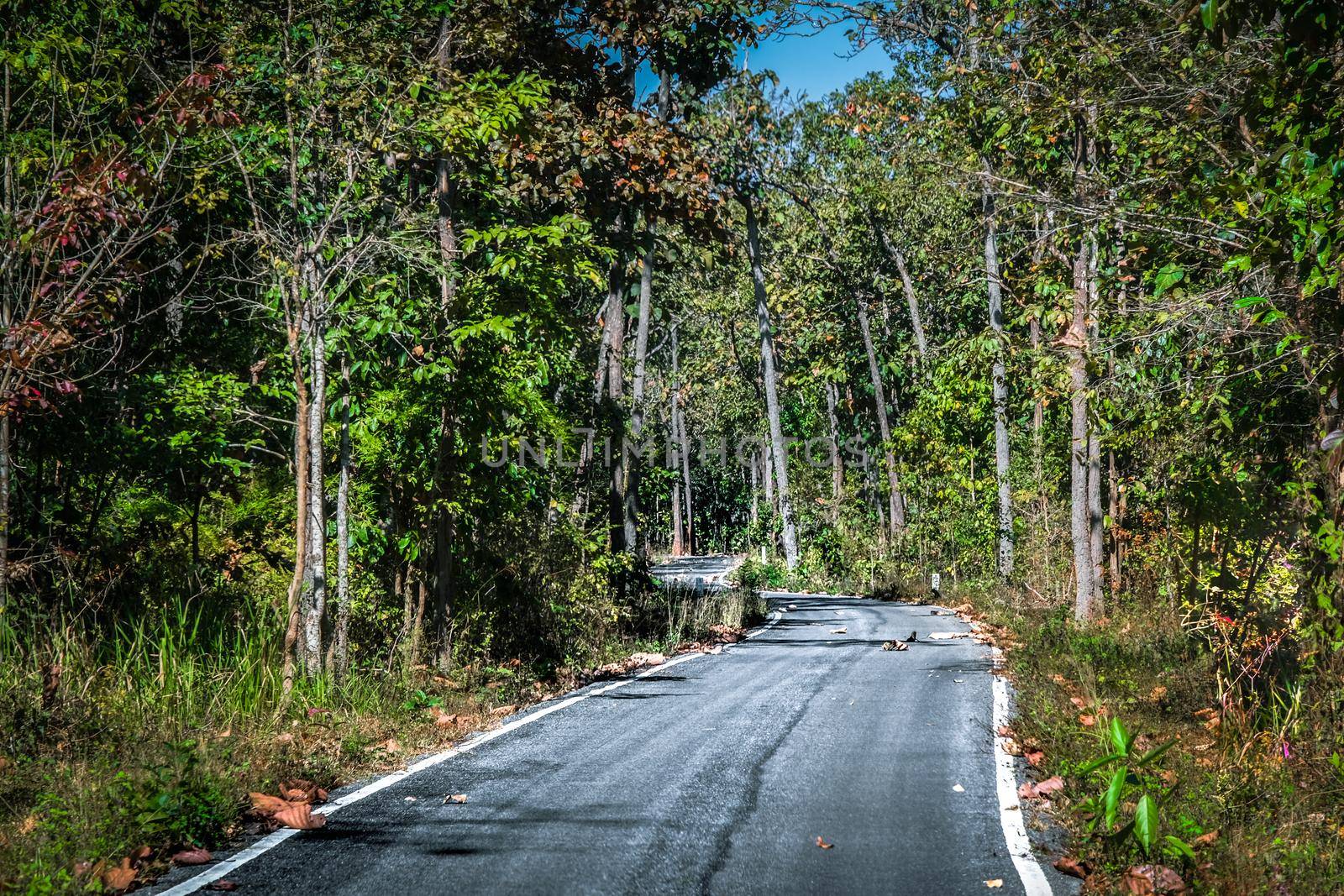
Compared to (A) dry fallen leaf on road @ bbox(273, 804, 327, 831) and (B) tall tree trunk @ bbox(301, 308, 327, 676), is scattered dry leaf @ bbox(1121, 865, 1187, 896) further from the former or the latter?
(B) tall tree trunk @ bbox(301, 308, 327, 676)

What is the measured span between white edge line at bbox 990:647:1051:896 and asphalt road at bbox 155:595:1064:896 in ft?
0.19

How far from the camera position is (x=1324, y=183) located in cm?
581

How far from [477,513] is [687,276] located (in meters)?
36.8

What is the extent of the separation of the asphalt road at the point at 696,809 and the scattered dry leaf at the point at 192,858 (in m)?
0.25

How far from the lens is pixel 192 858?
554 centimetres

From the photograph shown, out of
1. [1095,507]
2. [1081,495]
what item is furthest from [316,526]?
[1095,507]

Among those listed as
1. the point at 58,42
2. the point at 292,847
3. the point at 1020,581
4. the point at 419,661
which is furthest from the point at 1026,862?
the point at 1020,581

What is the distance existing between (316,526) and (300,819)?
3982 mm

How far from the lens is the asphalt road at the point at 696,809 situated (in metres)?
5.27

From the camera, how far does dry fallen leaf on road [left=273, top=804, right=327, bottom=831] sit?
20.1 ft

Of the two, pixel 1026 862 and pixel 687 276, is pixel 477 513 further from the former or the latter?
pixel 687 276

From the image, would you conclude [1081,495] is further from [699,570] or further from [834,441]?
[834,441]

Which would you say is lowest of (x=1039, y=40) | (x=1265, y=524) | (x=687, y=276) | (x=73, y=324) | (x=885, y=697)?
(x=885, y=697)

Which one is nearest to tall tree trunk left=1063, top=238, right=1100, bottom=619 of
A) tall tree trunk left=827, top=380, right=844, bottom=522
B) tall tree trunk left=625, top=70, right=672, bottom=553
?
tall tree trunk left=625, top=70, right=672, bottom=553
